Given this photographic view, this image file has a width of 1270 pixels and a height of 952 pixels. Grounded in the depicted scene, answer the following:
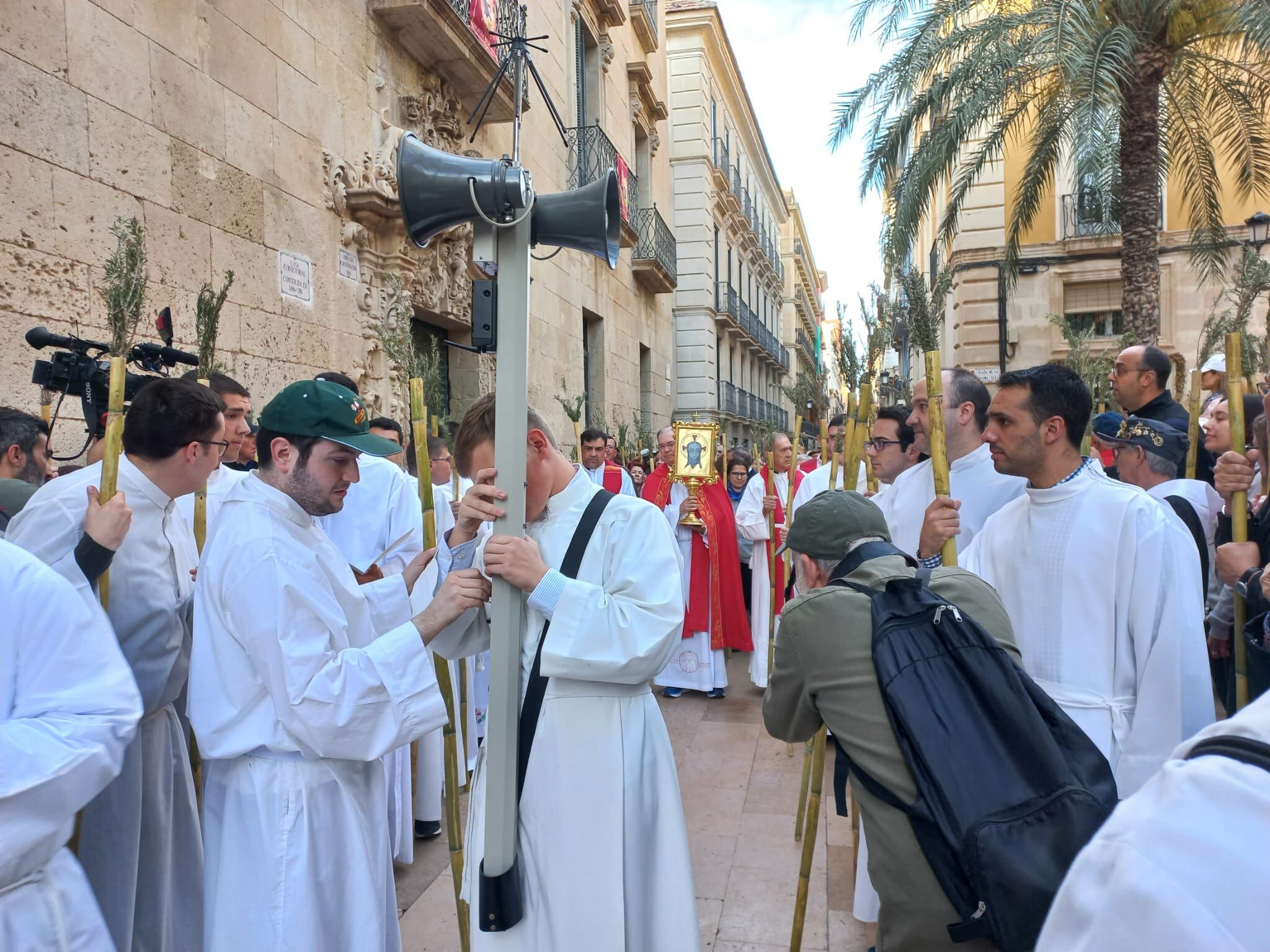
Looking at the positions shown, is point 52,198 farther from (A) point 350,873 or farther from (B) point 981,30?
(B) point 981,30

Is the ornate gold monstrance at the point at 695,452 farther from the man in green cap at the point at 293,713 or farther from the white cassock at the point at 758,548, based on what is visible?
the man in green cap at the point at 293,713

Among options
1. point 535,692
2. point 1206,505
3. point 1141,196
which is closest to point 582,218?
point 535,692

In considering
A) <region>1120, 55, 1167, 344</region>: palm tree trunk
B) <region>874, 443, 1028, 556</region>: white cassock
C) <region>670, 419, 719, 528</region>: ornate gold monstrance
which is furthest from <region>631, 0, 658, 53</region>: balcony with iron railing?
<region>874, 443, 1028, 556</region>: white cassock

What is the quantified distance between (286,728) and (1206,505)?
3614 mm

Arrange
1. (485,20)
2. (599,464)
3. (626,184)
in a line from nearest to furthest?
(599,464) < (485,20) < (626,184)

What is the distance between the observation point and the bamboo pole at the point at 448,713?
2719 millimetres

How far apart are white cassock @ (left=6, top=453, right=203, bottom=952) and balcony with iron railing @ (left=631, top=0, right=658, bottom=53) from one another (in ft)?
60.6

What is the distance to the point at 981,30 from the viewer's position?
985cm

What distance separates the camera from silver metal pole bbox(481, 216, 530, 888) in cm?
196

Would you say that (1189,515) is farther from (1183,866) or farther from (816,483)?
(1183,866)

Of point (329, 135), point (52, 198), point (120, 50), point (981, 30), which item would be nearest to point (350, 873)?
point (52, 198)

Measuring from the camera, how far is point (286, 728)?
6.81 feet

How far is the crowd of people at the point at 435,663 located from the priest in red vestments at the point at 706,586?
390 cm

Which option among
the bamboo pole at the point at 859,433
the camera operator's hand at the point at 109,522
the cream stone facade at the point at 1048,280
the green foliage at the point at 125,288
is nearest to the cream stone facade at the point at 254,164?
the green foliage at the point at 125,288
